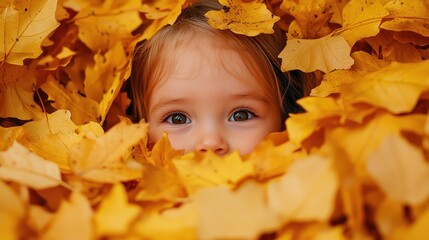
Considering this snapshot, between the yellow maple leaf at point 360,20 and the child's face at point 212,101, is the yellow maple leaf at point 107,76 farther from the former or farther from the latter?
the yellow maple leaf at point 360,20

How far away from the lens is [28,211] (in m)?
0.71

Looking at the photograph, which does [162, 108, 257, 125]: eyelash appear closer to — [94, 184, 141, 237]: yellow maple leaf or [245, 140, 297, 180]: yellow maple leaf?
[245, 140, 297, 180]: yellow maple leaf

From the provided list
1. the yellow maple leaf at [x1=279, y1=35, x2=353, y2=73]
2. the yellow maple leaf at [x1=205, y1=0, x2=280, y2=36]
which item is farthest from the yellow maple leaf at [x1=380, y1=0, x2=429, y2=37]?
the yellow maple leaf at [x1=205, y1=0, x2=280, y2=36]

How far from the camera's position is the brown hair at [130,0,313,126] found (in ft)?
4.38

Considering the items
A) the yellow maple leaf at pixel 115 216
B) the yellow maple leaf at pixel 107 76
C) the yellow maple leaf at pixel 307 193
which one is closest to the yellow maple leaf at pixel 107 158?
the yellow maple leaf at pixel 115 216

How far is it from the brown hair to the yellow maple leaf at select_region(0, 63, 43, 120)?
0.81 feet

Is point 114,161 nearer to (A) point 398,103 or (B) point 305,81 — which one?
(A) point 398,103

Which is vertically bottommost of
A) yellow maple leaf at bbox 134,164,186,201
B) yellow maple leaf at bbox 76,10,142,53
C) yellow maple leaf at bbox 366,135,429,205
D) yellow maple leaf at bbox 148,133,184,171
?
yellow maple leaf at bbox 366,135,429,205

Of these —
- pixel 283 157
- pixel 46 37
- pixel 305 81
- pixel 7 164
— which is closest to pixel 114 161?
pixel 7 164

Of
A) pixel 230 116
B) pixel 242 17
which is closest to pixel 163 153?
pixel 230 116

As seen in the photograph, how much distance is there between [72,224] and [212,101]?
62 centimetres

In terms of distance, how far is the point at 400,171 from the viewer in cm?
65

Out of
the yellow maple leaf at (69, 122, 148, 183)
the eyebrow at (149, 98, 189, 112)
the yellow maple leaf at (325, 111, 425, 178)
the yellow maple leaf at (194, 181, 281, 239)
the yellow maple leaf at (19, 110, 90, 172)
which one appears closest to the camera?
the yellow maple leaf at (194, 181, 281, 239)

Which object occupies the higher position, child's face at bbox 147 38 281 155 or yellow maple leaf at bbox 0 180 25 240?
child's face at bbox 147 38 281 155
